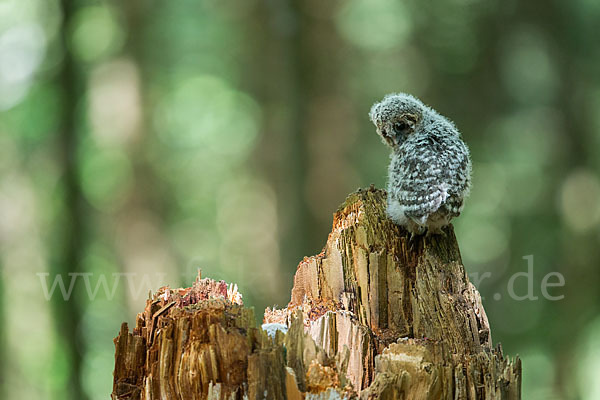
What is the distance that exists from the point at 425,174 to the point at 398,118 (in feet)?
1.16

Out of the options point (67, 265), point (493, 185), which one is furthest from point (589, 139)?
point (67, 265)

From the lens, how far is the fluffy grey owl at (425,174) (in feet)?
6.14

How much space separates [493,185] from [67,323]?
14.9ft

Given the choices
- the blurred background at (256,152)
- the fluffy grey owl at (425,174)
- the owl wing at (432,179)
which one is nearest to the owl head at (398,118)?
the fluffy grey owl at (425,174)

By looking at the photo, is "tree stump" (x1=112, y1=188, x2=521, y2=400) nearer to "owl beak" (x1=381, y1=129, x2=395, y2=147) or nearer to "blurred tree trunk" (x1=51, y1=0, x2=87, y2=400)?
"owl beak" (x1=381, y1=129, x2=395, y2=147)

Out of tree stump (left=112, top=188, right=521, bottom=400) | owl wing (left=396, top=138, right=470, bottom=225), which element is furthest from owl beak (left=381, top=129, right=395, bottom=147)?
tree stump (left=112, top=188, right=521, bottom=400)

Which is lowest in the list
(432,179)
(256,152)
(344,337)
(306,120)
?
(344,337)

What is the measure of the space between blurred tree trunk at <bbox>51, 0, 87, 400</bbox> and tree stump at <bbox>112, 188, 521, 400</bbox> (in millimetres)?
4168

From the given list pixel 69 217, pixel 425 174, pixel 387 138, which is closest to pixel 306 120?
pixel 387 138

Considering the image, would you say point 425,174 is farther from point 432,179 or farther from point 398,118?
point 398,118

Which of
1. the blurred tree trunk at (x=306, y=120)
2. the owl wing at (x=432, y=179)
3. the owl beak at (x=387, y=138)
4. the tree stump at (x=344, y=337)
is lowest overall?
the tree stump at (x=344, y=337)

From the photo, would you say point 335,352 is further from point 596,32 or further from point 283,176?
point 596,32

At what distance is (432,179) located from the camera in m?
1.90

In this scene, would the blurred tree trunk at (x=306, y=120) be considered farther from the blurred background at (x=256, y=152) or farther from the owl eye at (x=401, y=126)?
the owl eye at (x=401, y=126)
